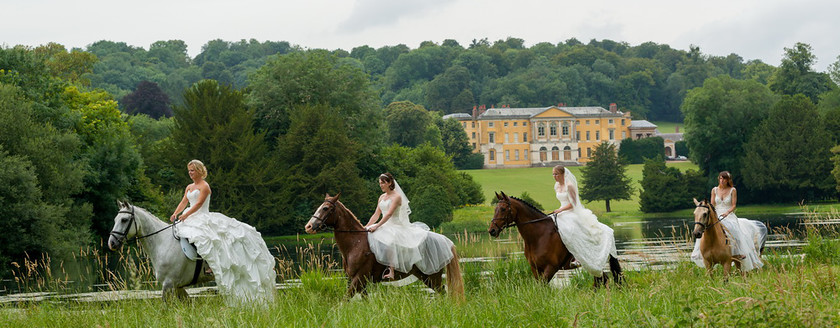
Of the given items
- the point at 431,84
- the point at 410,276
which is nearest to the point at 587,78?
the point at 431,84

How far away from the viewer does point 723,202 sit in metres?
13.4

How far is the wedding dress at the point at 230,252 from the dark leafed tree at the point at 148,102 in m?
75.9

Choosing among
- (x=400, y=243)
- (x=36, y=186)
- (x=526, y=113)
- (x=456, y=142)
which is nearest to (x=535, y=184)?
(x=456, y=142)

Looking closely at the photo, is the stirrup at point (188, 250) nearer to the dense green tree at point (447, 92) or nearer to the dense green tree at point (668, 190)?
the dense green tree at point (668, 190)

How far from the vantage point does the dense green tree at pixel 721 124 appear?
2630 inches

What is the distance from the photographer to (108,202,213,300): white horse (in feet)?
35.9

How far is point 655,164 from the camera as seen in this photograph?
6669 cm

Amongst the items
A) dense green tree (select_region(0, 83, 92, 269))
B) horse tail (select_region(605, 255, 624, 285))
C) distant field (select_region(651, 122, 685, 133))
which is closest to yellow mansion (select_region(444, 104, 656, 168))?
distant field (select_region(651, 122, 685, 133))

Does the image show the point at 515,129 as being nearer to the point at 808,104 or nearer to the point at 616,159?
the point at 616,159

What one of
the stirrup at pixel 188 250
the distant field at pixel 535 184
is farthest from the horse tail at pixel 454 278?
the distant field at pixel 535 184

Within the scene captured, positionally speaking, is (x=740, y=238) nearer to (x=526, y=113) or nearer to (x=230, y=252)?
(x=230, y=252)

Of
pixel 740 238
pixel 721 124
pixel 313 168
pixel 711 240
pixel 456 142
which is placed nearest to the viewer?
pixel 711 240

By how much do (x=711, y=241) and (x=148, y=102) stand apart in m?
77.3

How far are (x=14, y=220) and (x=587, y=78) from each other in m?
136
